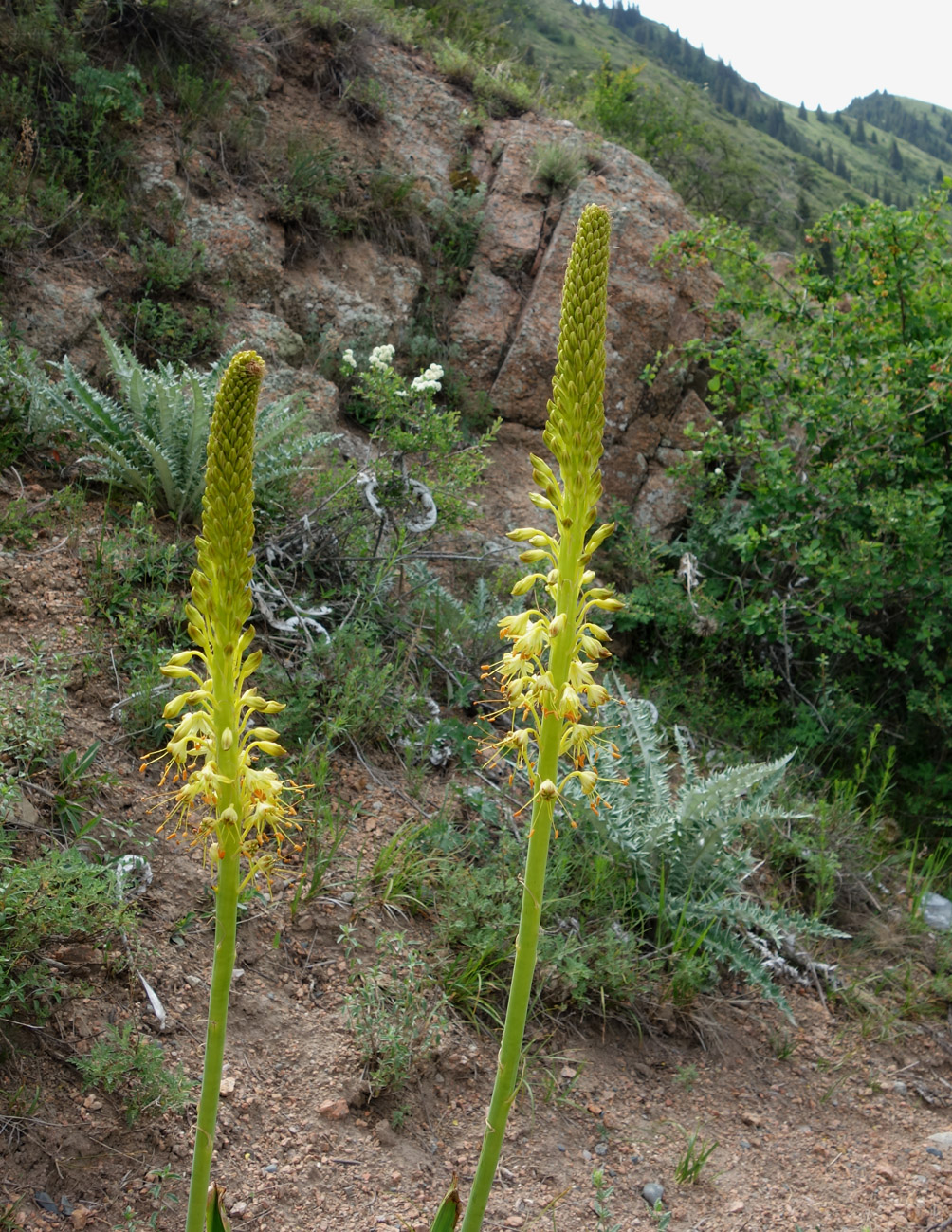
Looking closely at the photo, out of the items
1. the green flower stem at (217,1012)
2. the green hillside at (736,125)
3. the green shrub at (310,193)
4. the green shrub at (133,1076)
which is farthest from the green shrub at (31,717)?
the green hillside at (736,125)

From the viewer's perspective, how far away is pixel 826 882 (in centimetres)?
496

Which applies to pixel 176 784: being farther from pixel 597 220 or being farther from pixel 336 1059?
pixel 597 220

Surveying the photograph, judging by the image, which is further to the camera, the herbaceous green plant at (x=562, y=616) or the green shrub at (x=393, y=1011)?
the green shrub at (x=393, y=1011)

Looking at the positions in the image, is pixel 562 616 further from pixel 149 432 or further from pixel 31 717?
pixel 149 432

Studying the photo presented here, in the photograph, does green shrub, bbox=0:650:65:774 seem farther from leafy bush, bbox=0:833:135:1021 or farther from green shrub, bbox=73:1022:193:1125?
green shrub, bbox=73:1022:193:1125

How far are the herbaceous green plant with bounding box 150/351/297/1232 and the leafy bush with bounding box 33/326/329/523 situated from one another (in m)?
3.46

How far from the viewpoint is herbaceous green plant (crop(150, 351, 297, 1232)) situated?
149cm

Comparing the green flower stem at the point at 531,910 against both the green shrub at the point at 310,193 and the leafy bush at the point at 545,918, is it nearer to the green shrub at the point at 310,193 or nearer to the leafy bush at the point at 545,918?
the leafy bush at the point at 545,918

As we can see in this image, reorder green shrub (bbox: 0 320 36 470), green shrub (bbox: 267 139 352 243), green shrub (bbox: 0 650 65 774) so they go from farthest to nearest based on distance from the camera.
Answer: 1. green shrub (bbox: 267 139 352 243)
2. green shrub (bbox: 0 320 36 470)
3. green shrub (bbox: 0 650 65 774)

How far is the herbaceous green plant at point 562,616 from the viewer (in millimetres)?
1639

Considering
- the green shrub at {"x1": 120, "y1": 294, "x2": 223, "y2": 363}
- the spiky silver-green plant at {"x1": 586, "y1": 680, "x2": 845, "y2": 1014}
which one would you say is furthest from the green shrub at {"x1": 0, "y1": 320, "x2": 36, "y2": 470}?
the spiky silver-green plant at {"x1": 586, "y1": 680, "x2": 845, "y2": 1014}

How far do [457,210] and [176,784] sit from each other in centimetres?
658

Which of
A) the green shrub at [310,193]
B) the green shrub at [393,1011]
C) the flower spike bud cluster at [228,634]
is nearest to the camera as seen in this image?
the flower spike bud cluster at [228,634]

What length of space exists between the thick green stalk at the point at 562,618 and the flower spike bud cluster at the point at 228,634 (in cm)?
49
